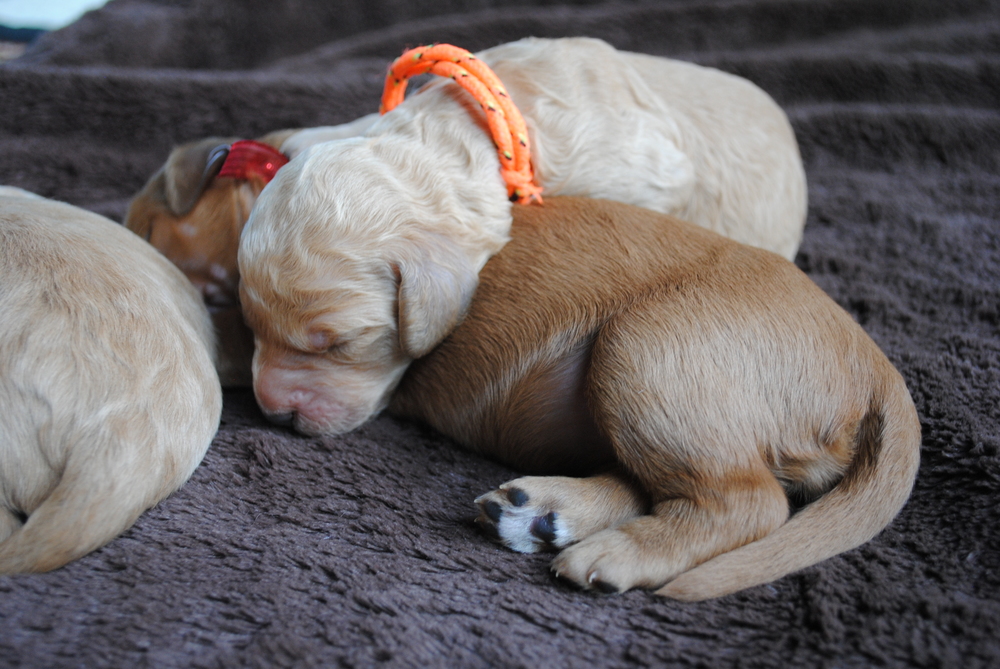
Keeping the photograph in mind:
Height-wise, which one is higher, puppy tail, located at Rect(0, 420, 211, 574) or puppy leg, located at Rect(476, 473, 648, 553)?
puppy tail, located at Rect(0, 420, 211, 574)

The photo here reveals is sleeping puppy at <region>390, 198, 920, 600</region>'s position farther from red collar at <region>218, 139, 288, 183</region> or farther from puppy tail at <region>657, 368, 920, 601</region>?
red collar at <region>218, 139, 288, 183</region>

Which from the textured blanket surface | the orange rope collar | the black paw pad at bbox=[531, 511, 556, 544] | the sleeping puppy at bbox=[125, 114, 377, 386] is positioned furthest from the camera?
the sleeping puppy at bbox=[125, 114, 377, 386]

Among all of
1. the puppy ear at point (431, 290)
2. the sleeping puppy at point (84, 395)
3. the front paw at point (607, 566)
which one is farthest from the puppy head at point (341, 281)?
the front paw at point (607, 566)

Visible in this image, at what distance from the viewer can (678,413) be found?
1797mm

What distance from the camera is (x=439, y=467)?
7.02 ft

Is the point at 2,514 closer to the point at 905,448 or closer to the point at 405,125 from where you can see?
the point at 405,125

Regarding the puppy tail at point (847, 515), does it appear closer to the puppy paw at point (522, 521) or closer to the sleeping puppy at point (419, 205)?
the puppy paw at point (522, 521)

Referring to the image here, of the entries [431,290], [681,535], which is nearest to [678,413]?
[681,535]

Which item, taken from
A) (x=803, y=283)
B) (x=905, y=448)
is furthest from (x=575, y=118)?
(x=905, y=448)

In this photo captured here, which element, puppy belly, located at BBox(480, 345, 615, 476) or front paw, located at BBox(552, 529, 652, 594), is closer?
front paw, located at BBox(552, 529, 652, 594)

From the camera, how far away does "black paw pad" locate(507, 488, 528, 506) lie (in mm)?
1844

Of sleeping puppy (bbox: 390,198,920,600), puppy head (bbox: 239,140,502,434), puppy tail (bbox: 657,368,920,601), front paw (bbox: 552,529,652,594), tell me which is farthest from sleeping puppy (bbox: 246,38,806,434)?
puppy tail (bbox: 657,368,920,601)

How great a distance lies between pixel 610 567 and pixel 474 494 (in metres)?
0.50

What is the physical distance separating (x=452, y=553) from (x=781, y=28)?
4.36 m
